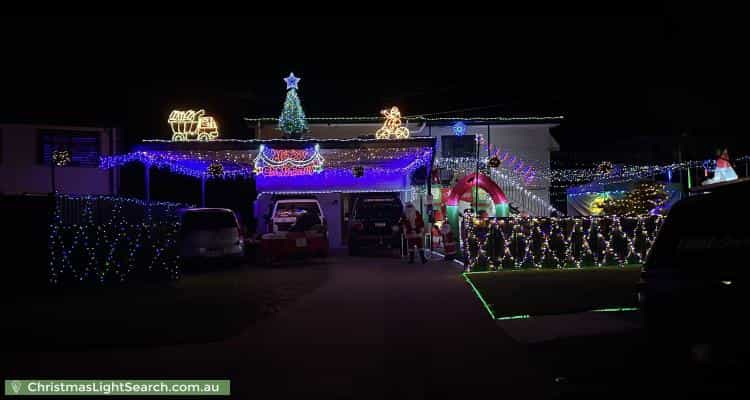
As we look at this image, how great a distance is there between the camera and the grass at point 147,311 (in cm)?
790

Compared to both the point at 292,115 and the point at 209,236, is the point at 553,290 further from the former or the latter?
the point at 292,115

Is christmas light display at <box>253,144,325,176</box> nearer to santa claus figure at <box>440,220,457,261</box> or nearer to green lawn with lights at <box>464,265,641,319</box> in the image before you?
santa claus figure at <box>440,220,457,261</box>

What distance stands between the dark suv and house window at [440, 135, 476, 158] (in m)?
6.19

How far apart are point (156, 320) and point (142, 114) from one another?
→ 19.2 m

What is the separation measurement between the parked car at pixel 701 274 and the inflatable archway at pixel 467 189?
1844 centimetres

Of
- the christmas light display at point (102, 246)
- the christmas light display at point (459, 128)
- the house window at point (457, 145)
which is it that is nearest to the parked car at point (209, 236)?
the christmas light display at point (102, 246)

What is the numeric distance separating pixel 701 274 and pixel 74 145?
21863 millimetres

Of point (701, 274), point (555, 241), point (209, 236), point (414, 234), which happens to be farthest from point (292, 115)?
point (701, 274)

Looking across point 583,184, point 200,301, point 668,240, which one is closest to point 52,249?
point 200,301

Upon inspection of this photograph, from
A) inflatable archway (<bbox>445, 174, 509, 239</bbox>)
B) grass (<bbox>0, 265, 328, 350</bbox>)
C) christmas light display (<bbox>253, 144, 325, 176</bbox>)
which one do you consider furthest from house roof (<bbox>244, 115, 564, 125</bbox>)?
grass (<bbox>0, 265, 328, 350</bbox>)

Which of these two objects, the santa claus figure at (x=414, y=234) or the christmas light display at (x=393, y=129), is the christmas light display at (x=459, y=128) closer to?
the christmas light display at (x=393, y=129)

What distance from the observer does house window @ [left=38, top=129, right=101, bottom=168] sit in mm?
21375

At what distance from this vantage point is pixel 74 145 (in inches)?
867

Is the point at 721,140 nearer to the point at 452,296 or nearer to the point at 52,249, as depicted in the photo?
the point at 452,296
